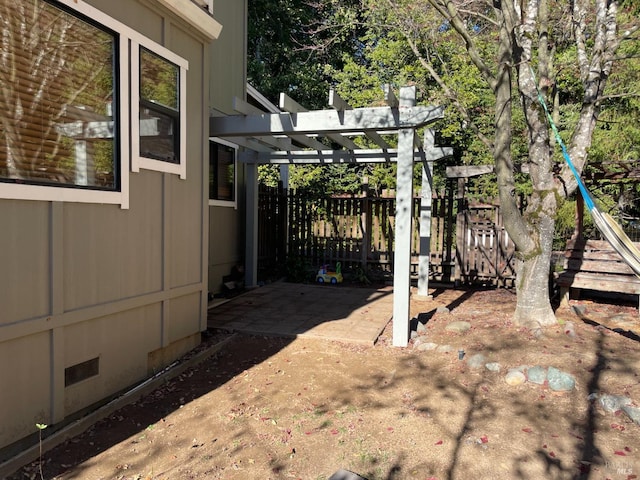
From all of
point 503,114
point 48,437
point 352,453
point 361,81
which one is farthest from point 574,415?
point 361,81

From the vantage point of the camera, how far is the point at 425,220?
7688 millimetres

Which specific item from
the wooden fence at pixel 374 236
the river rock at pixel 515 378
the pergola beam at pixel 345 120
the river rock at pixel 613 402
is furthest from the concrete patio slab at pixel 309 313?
the pergola beam at pixel 345 120

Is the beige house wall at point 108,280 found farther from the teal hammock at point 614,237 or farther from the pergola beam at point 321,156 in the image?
the teal hammock at point 614,237

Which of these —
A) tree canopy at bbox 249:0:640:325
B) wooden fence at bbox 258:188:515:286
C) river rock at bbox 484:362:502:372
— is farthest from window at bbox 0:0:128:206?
wooden fence at bbox 258:188:515:286

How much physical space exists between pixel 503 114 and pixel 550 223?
55.9 inches

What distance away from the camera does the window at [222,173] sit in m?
7.57

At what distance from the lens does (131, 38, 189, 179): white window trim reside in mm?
3768

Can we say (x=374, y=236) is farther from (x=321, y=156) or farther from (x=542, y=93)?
(x=542, y=93)

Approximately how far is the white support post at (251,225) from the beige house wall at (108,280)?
3.34m

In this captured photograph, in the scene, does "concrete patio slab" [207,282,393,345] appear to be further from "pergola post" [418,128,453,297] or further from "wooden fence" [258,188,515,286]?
"wooden fence" [258,188,515,286]

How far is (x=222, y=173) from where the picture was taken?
312 inches

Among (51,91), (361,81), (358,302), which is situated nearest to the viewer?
(51,91)

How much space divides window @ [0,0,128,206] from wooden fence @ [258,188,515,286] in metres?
5.73

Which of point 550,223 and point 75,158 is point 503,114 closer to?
point 550,223
